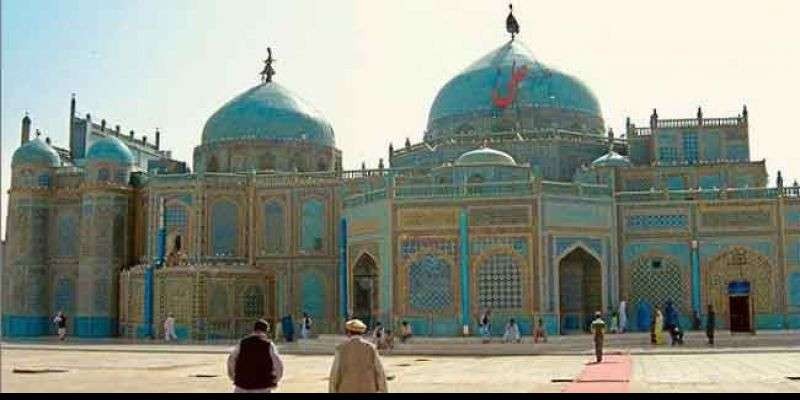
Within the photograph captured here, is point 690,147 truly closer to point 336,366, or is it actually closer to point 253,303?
point 253,303

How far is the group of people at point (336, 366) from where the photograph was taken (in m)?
9.63

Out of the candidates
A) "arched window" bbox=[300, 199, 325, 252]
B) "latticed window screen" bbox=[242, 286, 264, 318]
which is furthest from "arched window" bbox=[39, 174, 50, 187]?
"arched window" bbox=[300, 199, 325, 252]

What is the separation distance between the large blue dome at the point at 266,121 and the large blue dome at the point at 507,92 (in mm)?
6972

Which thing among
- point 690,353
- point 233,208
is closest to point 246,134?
point 233,208

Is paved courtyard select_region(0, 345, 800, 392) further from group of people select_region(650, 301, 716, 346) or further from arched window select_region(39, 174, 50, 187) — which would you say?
arched window select_region(39, 174, 50, 187)

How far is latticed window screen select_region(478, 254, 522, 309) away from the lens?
123ft

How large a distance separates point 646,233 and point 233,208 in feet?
63.0

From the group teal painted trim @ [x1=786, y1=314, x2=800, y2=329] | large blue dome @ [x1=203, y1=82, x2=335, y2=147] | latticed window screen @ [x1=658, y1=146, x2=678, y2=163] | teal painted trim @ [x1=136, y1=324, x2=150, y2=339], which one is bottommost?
teal painted trim @ [x1=136, y1=324, x2=150, y2=339]

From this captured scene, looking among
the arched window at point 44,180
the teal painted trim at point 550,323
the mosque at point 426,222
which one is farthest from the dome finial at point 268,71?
the teal painted trim at point 550,323

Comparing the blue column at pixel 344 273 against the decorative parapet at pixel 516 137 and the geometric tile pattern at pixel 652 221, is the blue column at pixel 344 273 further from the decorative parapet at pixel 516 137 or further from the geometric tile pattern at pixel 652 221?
the geometric tile pattern at pixel 652 221

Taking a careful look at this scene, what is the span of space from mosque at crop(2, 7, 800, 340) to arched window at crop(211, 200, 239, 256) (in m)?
0.10

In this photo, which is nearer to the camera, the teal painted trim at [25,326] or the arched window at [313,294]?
the arched window at [313,294]
